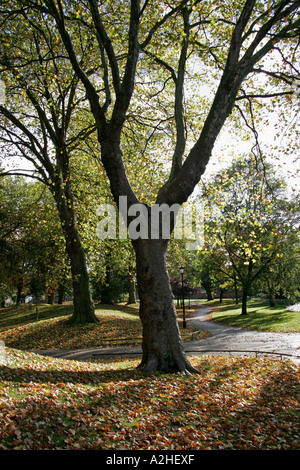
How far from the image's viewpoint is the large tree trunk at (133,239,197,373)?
750cm

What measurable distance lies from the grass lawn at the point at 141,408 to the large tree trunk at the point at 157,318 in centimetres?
42

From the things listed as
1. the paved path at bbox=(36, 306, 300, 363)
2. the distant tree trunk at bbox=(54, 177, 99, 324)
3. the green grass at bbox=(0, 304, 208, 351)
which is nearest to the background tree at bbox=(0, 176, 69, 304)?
the distant tree trunk at bbox=(54, 177, 99, 324)

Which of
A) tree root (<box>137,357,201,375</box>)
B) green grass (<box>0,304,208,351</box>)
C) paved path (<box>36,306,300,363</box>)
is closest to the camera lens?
tree root (<box>137,357,201,375</box>)

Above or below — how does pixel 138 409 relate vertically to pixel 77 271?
below

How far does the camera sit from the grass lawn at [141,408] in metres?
4.10

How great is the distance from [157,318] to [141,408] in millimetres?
2473

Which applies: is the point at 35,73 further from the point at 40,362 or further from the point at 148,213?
the point at 40,362

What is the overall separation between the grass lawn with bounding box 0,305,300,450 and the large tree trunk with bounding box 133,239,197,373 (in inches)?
16.6

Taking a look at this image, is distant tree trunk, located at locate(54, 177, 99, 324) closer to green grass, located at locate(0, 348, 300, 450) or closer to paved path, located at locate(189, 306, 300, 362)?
paved path, located at locate(189, 306, 300, 362)

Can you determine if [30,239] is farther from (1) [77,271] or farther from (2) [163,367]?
(2) [163,367]

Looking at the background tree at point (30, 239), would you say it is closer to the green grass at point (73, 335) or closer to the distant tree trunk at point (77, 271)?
the distant tree trunk at point (77, 271)

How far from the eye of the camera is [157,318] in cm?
750

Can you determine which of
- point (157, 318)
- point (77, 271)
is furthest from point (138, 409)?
point (77, 271)

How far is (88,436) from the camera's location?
13.5 feet
